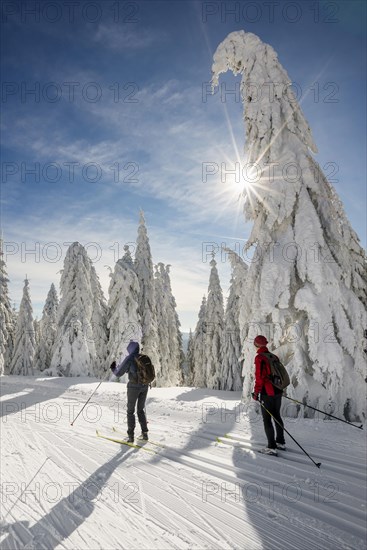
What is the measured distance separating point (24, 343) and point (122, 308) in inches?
655

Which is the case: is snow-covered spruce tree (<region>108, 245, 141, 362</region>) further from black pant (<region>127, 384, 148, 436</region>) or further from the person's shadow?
the person's shadow

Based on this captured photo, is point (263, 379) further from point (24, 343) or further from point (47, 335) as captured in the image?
point (47, 335)

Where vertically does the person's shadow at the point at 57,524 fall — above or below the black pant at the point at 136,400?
below

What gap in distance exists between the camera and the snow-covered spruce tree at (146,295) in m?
27.2

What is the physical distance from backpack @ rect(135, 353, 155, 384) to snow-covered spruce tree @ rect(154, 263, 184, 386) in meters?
22.4

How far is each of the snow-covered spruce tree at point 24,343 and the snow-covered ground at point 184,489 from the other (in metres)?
29.4

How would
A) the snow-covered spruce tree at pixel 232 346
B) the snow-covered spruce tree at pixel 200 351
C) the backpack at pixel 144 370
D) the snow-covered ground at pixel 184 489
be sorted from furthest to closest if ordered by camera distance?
the snow-covered spruce tree at pixel 200 351, the snow-covered spruce tree at pixel 232 346, the backpack at pixel 144 370, the snow-covered ground at pixel 184 489

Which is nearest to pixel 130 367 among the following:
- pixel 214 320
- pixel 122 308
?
pixel 122 308

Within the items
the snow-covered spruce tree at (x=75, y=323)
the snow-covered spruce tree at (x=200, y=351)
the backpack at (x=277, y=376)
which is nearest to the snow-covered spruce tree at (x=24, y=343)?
the snow-covered spruce tree at (x=75, y=323)

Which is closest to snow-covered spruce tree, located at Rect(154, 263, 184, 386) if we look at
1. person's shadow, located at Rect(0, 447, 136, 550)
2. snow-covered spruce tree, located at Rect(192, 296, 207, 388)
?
snow-covered spruce tree, located at Rect(192, 296, 207, 388)

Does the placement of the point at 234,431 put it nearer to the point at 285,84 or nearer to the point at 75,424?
the point at 75,424

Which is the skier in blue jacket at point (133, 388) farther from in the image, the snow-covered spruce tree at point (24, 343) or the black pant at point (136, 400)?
the snow-covered spruce tree at point (24, 343)

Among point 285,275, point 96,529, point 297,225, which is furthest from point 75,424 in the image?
point 297,225

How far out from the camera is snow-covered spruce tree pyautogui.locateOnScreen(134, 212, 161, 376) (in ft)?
89.2
